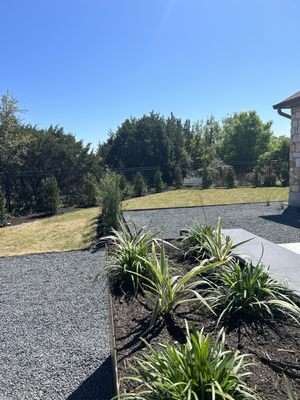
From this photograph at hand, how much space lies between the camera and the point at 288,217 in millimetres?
7312

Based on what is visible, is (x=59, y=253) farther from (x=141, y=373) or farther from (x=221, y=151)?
(x=221, y=151)

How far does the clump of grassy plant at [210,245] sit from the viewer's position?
3.13m

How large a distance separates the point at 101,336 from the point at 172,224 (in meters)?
4.56

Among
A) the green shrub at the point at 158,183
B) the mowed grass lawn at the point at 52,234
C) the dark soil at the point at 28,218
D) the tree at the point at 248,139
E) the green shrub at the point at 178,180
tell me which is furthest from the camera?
the tree at the point at 248,139

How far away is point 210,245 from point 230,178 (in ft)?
41.0

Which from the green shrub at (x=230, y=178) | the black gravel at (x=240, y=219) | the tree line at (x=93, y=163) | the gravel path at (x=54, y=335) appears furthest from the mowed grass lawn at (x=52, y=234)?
the green shrub at (x=230, y=178)

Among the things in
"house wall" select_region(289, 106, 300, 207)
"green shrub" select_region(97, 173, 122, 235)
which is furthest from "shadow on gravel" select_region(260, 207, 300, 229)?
"green shrub" select_region(97, 173, 122, 235)

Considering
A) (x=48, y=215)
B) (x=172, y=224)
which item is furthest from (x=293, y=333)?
(x=48, y=215)

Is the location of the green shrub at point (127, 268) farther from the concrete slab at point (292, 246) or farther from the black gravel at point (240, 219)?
the concrete slab at point (292, 246)

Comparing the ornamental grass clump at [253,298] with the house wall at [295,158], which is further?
the house wall at [295,158]

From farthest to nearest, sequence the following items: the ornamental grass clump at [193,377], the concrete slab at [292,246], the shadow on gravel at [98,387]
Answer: the concrete slab at [292,246]
the shadow on gravel at [98,387]
the ornamental grass clump at [193,377]

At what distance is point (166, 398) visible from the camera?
1237mm

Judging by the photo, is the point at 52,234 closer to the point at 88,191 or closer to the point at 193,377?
the point at 88,191

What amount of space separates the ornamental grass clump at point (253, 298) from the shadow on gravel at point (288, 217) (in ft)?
14.8
